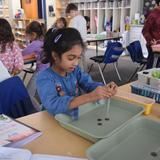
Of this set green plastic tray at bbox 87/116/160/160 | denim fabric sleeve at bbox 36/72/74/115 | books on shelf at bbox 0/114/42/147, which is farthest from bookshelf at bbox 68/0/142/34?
books on shelf at bbox 0/114/42/147

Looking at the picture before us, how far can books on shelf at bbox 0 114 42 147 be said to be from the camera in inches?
29.7

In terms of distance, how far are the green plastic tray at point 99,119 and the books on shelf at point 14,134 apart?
135mm

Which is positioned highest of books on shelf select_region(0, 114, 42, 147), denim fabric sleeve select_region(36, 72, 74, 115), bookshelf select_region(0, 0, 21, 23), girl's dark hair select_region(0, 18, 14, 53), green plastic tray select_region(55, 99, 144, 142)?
bookshelf select_region(0, 0, 21, 23)

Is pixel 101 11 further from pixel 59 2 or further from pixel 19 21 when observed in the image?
pixel 19 21

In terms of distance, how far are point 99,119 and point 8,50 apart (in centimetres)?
157

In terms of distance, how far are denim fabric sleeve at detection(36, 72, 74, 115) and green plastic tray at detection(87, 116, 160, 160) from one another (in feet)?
0.88

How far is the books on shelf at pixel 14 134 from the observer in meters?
0.75

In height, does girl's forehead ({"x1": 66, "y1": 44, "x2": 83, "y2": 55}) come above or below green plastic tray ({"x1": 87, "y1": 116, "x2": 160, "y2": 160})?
above

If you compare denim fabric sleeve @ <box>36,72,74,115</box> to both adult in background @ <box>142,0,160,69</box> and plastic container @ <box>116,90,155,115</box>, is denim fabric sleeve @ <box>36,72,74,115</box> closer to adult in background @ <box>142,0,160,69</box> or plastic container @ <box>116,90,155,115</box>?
plastic container @ <box>116,90,155,115</box>

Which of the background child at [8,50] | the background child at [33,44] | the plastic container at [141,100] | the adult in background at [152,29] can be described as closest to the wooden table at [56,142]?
the plastic container at [141,100]

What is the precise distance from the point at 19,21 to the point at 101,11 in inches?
102

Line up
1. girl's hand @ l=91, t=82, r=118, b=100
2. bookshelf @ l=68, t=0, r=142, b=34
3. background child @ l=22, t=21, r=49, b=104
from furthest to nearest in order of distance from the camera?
1. bookshelf @ l=68, t=0, r=142, b=34
2. background child @ l=22, t=21, r=49, b=104
3. girl's hand @ l=91, t=82, r=118, b=100

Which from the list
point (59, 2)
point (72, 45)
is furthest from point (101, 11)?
point (72, 45)

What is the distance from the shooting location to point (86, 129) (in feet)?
2.81
